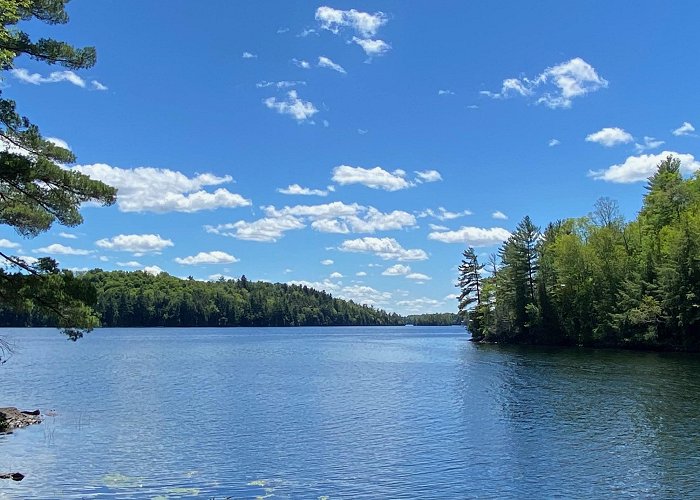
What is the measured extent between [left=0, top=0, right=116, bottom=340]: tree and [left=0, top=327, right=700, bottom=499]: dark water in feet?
20.3

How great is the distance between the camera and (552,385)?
4275 centimetres

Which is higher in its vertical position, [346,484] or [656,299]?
[656,299]

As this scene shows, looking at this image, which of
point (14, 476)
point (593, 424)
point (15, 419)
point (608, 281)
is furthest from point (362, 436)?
point (608, 281)

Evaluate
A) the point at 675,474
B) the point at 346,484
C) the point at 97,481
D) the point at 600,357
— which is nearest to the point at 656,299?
the point at 600,357

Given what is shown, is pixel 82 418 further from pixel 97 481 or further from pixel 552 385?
pixel 552 385

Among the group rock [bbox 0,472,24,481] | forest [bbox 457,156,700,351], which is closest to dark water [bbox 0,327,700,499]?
rock [bbox 0,472,24,481]

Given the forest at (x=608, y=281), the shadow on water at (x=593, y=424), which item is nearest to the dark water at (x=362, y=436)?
the shadow on water at (x=593, y=424)

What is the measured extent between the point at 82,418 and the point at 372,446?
16.8 meters

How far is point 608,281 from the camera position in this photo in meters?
81.1

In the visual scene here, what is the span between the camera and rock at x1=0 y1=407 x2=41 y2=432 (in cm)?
2732

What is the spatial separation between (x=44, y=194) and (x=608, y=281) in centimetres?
7872

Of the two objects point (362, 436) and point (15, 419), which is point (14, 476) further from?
point (362, 436)

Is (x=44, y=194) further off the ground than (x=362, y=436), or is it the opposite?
(x=44, y=194)

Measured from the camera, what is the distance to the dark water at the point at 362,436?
19250 millimetres
